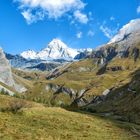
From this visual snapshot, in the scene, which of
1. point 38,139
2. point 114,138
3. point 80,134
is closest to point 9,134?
point 38,139

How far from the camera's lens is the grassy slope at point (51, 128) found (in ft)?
145

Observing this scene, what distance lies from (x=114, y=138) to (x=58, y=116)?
13.9 meters

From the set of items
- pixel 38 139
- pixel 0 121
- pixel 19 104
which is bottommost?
pixel 38 139

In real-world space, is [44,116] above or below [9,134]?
above

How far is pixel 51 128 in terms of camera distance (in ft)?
163

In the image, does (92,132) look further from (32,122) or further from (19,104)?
(19,104)

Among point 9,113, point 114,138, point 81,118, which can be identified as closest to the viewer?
point 114,138

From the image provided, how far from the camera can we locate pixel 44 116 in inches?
2267

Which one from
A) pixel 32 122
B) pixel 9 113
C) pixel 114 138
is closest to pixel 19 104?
pixel 9 113

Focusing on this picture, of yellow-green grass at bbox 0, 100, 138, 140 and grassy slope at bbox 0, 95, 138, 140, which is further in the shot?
grassy slope at bbox 0, 95, 138, 140

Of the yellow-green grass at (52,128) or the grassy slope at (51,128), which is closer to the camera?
the yellow-green grass at (52,128)

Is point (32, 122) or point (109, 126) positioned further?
point (109, 126)

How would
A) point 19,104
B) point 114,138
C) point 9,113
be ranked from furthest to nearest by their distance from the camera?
point 19,104 < point 9,113 < point 114,138

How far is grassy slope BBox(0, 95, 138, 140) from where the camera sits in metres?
44.1
